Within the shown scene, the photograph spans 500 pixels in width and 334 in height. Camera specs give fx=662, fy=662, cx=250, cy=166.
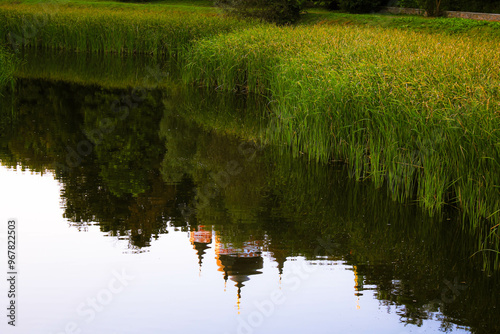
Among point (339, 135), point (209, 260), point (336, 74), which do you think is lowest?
point (209, 260)

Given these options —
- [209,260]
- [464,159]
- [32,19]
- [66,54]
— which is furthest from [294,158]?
[32,19]

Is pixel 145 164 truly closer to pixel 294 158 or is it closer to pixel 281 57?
pixel 294 158

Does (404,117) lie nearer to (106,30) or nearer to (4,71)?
(4,71)

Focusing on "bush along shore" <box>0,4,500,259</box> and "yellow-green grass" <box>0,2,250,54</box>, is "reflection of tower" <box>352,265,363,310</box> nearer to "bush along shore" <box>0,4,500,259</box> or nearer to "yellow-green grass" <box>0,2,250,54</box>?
"bush along shore" <box>0,4,500,259</box>

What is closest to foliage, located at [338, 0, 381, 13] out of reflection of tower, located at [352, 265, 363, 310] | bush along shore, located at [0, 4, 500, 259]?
bush along shore, located at [0, 4, 500, 259]

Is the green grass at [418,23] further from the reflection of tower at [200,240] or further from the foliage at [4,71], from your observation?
the reflection of tower at [200,240]

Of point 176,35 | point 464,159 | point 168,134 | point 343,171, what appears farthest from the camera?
point 176,35

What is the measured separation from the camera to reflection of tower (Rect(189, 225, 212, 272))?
310 inches

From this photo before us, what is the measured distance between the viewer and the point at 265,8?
34.5 meters

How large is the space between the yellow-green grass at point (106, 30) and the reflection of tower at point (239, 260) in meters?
19.9

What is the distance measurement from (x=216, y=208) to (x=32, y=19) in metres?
25.6

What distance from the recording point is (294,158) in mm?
12516

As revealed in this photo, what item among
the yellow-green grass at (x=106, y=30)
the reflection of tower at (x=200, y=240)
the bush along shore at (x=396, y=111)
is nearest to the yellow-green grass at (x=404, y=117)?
the bush along shore at (x=396, y=111)

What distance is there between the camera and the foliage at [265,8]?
33.8m
